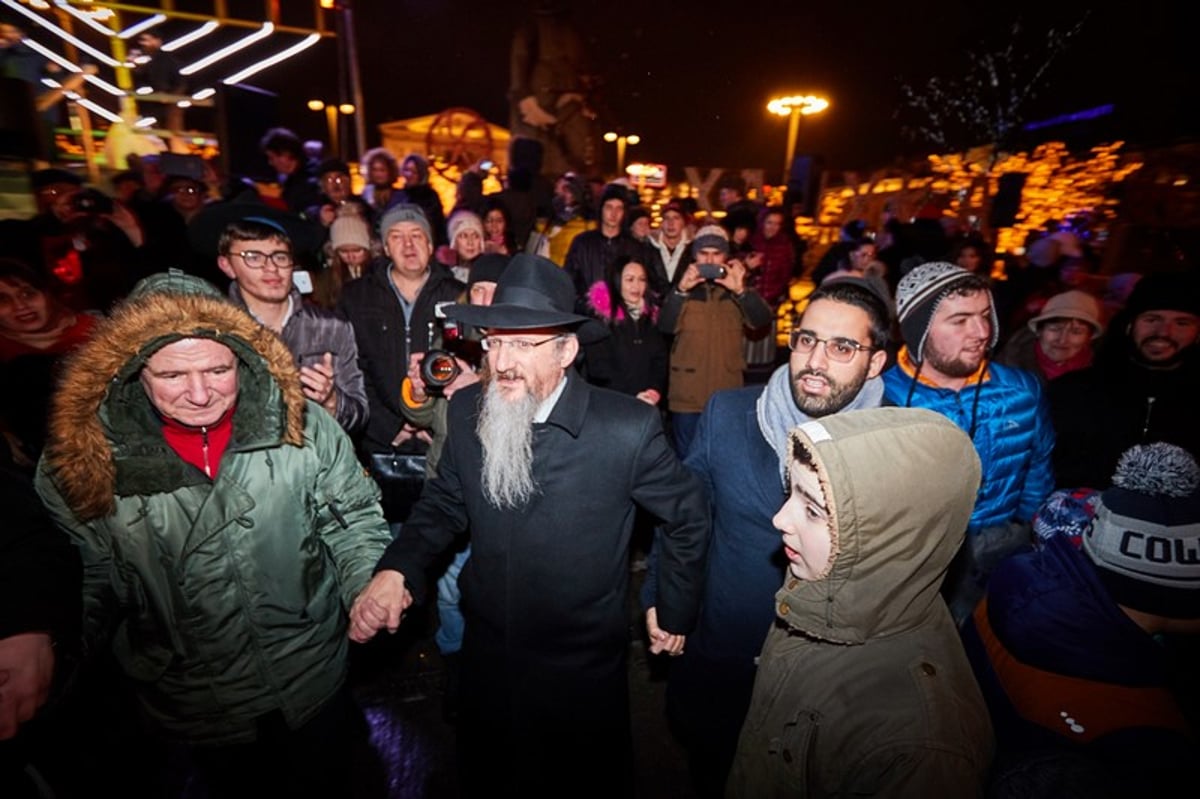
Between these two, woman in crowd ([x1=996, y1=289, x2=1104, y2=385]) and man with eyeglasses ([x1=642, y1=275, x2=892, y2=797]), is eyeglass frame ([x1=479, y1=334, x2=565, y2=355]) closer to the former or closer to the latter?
Answer: man with eyeglasses ([x1=642, y1=275, x2=892, y2=797])

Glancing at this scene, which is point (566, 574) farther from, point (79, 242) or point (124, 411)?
point (79, 242)

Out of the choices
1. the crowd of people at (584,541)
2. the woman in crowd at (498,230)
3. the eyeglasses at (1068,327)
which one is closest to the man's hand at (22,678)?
the crowd of people at (584,541)

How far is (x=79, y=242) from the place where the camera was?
5148 millimetres

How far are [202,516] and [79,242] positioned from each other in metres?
4.83

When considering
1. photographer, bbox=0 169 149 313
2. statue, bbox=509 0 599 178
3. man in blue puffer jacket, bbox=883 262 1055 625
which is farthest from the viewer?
statue, bbox=509 0 599 178

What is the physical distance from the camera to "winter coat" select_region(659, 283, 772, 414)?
19.4ft

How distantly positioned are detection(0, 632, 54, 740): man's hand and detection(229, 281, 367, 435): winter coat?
187 cm

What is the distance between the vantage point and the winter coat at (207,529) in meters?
2.12

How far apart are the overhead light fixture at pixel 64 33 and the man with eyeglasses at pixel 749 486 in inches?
620

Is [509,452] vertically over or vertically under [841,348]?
under

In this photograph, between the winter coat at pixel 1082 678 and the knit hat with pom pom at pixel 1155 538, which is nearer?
the winter coat at pixel 1082 678

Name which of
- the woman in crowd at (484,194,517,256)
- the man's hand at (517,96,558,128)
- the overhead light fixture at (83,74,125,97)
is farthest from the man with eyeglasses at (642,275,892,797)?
the man's hand at (517,96,558,128)

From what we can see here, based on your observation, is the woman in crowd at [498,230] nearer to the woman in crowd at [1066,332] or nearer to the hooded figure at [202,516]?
the hooded figure at [202,516]

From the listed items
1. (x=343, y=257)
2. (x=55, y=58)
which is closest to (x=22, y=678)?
(x=343, y=257)
